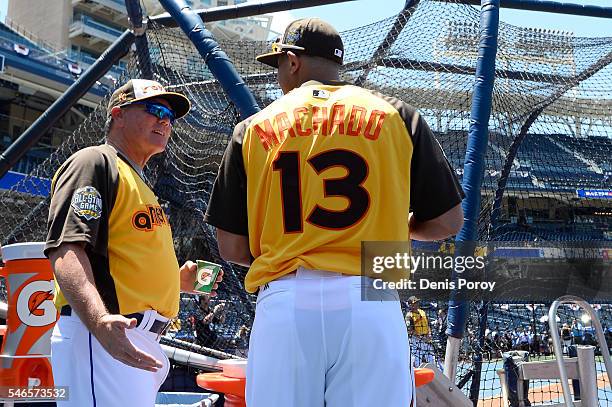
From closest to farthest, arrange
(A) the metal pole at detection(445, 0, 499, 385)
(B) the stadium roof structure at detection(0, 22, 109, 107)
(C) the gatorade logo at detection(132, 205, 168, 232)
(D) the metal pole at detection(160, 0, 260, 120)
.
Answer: (C) the gatorade logo at detection(132, 205, 168, 232)
(A) the metal pole at detection(445, 0, 499, 385)
(D) the metal pole at detection(160, 0, 260, 120)
(B) the stadium roof structure at detection(0, 22, 109, 107)

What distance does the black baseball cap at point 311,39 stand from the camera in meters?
1.68

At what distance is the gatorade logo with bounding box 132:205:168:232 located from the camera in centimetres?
202

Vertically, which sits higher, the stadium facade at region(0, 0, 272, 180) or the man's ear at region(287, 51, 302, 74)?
the stadium facade at region(0, 0, 272, 180)

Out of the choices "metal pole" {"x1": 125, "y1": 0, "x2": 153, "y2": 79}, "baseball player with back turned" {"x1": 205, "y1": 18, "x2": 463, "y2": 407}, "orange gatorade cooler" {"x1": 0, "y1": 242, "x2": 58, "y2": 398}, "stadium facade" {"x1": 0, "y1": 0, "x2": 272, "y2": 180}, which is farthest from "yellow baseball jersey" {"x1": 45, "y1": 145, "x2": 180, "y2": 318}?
"stadium facade" {"x1": 0, "y1": 0, "x2": 272, "y2": 180}

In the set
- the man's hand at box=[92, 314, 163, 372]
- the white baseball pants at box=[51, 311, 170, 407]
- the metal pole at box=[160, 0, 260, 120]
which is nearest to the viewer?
the man's hand at box=[92, 314, 163, 372]

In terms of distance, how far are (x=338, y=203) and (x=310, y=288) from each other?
22 centimetres

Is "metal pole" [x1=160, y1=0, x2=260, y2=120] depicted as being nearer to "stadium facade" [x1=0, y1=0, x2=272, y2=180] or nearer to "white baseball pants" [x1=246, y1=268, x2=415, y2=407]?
"white baseball pants" [x1=246, y1=268, x2=415, y2=407]

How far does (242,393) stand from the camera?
226 centimetres

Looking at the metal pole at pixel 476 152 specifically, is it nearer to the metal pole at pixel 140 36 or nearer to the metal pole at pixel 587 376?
the metal pole at pixel 587 376

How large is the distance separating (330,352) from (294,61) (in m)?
0.84

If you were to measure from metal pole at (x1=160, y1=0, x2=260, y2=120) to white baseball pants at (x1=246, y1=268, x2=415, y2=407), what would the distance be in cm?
254

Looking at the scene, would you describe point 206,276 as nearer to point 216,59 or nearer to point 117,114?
point 117,114

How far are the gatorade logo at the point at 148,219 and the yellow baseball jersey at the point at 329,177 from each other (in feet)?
1.64

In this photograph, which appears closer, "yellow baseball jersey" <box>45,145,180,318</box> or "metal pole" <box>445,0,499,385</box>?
"yellow baseball jersey" <box>45,145,180,318</box>
